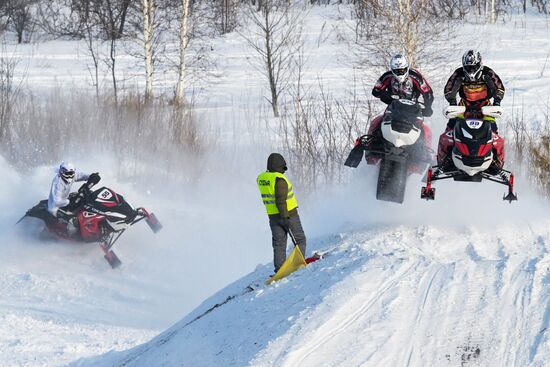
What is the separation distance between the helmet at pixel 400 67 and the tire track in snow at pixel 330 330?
13.0ft

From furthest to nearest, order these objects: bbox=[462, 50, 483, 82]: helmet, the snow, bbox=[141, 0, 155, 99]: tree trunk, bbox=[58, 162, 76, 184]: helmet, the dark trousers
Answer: bbox=[141, 0, 155, 99]: tree trunk < bbox=[58, 162, 76, 184]: helmet < bbox=[462, 50, 483, 82]: helmet < the dark trousers < the snow

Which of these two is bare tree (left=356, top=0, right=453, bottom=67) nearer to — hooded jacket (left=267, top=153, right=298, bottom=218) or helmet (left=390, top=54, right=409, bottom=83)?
helmet (left=390, top=54, right=409, bottom=83)

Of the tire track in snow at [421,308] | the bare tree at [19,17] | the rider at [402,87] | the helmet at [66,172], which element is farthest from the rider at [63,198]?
the bare tree at [19,17]

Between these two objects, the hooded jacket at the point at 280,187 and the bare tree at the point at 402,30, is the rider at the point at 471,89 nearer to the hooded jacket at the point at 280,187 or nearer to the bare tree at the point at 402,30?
the hooded jacket at the point at 280,187

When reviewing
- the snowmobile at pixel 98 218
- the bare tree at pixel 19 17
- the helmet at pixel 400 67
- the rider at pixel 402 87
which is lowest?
the snowmobile at pixel 98 218

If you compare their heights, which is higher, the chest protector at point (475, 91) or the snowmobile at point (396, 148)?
the chest protector at point (475, 91)

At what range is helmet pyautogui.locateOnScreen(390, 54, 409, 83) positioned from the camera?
475 inches

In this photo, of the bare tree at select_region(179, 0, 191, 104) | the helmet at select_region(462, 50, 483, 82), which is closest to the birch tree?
the bare tree at select_region(179, 0, 191, 104)

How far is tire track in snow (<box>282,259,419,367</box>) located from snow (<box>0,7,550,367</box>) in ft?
0.04

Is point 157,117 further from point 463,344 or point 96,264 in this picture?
point 463,344

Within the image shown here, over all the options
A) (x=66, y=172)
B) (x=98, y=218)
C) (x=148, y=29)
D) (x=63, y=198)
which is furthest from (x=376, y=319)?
(x=148, y=29)

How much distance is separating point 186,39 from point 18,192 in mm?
12339

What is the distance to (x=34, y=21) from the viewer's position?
44.9 meters

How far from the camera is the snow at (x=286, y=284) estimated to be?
770 cm
